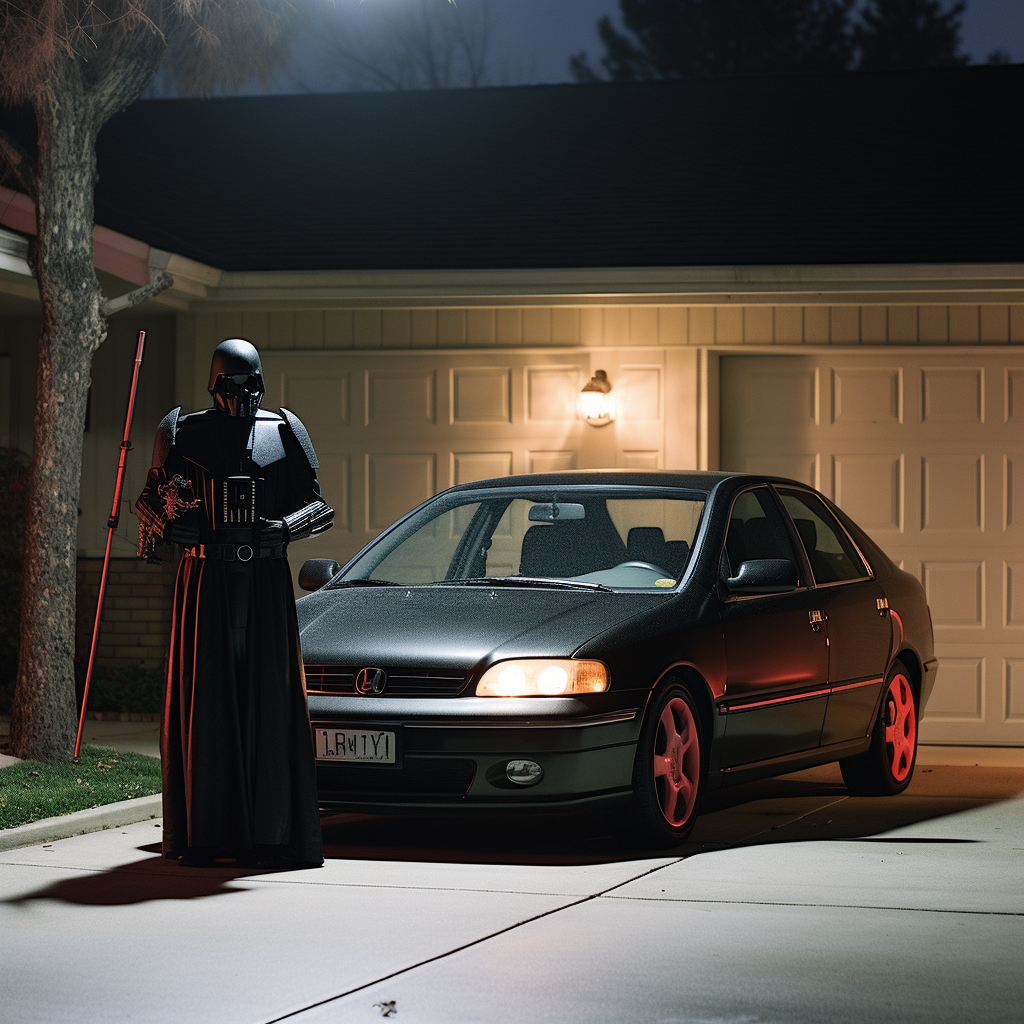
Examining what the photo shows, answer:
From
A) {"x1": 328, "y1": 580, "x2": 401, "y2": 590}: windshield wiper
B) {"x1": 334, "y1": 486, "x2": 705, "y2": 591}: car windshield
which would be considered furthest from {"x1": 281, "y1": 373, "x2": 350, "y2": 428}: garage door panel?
{"x1": 328, "y1": 580, "x2": 401, "y2": 590}: windshield wiper

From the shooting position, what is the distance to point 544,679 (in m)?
7.12

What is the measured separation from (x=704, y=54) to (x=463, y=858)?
3414 centimetres

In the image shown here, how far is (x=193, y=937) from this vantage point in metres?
5.85

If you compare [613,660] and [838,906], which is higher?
[613,660]

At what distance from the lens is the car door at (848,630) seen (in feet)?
28.6

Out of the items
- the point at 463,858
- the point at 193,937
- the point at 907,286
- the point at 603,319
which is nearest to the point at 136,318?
the point at 603,319

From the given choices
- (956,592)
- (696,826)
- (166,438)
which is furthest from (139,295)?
(956,592)

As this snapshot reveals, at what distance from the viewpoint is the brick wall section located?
1359 centimetres

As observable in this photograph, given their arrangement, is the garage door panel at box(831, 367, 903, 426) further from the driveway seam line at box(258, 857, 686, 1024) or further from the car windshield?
the driveway seam line at box(258, 857, 686, 1024)

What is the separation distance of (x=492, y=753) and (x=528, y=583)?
3.90 feet

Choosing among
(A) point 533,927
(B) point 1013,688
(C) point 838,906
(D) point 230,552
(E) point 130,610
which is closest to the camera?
(A) point 533,927

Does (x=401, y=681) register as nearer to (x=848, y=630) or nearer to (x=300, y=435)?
(x=300, y=435)

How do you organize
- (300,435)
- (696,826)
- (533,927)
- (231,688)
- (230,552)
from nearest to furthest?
1. (533,927)
2. (231,688)
3. (230,552)
4. (300,435)
5. (696,826)

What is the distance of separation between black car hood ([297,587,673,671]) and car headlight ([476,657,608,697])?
0.04 metres
